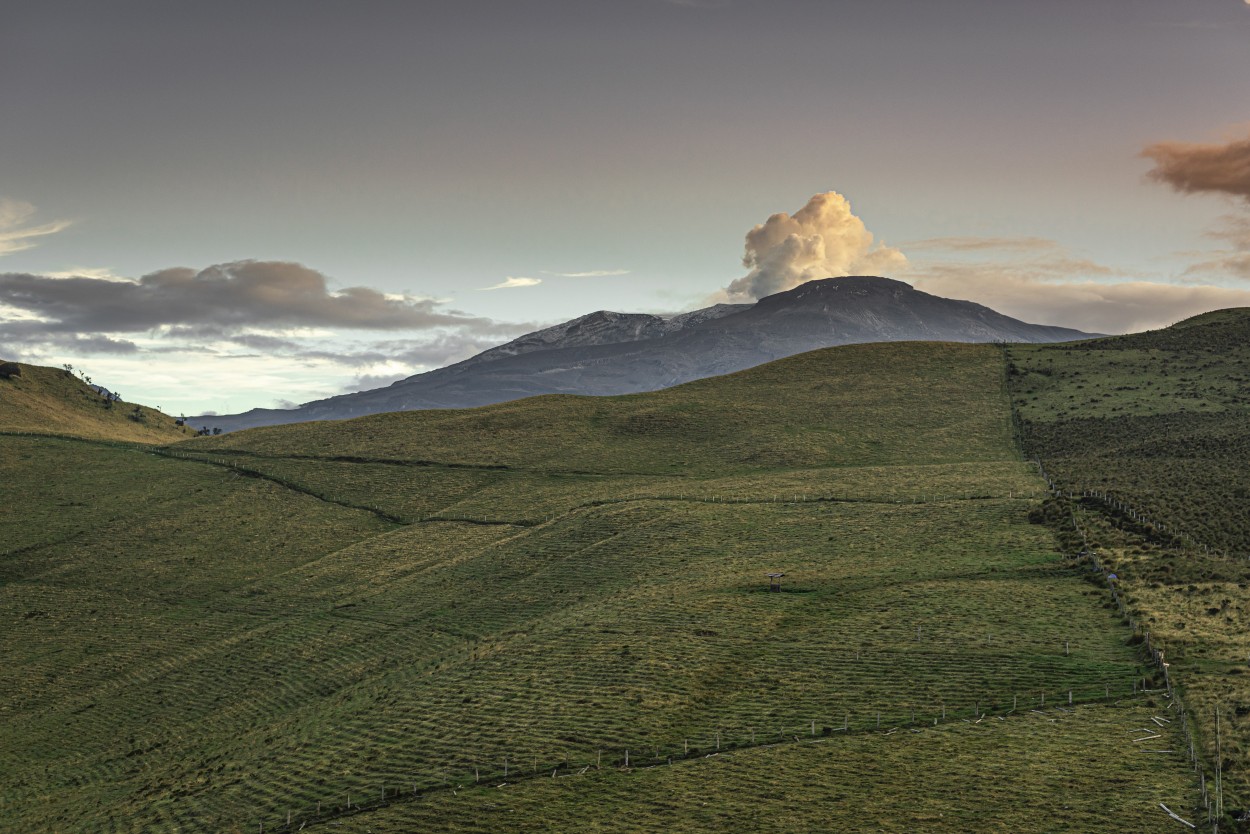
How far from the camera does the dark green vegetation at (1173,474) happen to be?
4591 centimetres

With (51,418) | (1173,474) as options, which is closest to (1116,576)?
(1173,474)

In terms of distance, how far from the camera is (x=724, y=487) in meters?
101

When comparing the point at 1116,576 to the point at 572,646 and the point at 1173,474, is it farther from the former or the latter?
the point at 1173,474

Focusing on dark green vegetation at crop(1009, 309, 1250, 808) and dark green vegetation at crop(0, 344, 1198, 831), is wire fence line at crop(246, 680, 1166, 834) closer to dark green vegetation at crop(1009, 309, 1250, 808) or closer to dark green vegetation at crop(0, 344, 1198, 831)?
dark green vegetation at crop(0, 344, 1198, 831)

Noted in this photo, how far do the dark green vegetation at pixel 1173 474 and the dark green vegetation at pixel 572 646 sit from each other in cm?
263

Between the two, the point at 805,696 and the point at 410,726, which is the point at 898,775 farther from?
the point at 410,726

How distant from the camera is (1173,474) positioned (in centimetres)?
9019

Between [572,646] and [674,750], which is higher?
[572,646]

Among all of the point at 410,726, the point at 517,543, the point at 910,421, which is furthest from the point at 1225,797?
the point at 910,421

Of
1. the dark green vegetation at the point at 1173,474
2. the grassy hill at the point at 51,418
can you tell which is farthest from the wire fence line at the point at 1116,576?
the grassy hill at the point at 51,418

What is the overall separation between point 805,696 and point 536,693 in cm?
A: 1370

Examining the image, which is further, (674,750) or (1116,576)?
(1116,576)

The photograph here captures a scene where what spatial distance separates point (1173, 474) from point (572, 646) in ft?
208

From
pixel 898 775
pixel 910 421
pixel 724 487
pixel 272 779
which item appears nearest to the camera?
pixel 898 775
